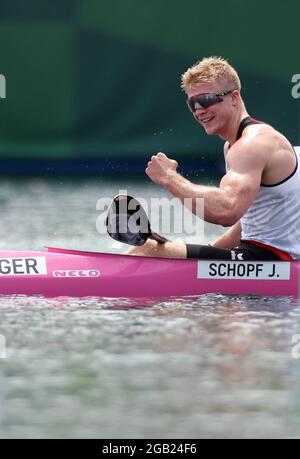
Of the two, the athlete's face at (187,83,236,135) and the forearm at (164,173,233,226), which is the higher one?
the athlete's face at (187,83,236,135)

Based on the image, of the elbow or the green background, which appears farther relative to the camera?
the green background

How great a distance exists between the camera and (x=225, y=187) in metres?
6.71

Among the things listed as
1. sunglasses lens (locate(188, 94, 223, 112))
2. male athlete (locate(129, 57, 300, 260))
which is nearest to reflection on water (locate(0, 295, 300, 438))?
male athlete (locate(129, 57, 300, 260))

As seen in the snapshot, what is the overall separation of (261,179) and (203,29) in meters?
9.71

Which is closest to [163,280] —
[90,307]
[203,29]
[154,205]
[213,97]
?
[90,307]

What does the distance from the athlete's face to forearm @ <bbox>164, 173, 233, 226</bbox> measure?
564mm

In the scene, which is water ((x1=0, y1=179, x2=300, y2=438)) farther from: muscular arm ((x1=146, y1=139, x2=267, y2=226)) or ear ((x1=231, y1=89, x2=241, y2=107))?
ear ((x1=231, y1=89, x2=241, y2=107))

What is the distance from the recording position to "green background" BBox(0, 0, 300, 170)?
1631 cm

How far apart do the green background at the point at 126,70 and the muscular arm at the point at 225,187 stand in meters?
9.81

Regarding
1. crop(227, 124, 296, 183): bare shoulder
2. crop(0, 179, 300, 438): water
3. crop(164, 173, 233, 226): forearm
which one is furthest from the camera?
crop(227, 124, 296, 183): bare shoulder

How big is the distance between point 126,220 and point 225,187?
0.62 meters

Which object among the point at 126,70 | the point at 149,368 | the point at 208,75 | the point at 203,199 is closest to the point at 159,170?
the point at 203,199

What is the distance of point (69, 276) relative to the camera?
6.90 metres

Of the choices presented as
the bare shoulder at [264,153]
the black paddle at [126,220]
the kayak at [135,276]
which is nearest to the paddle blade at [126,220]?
the black paddle at [126,220]
